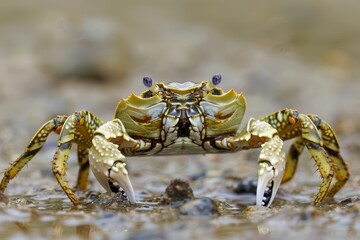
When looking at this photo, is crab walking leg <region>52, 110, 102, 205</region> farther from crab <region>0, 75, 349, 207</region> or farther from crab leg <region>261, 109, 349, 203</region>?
crab leg <region>261, 109, 349, 203</region>

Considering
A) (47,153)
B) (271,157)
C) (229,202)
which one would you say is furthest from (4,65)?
(271,157)

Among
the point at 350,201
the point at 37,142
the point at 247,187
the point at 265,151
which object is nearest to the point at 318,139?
the point at 350,201

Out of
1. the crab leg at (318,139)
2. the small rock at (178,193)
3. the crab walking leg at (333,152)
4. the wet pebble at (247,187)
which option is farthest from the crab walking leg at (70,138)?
the crab walking leg at (333,152)

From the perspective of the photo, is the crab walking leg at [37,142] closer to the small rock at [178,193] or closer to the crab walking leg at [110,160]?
the crab walking leg at [110,160]

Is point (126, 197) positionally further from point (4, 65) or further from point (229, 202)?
point (4, 65)

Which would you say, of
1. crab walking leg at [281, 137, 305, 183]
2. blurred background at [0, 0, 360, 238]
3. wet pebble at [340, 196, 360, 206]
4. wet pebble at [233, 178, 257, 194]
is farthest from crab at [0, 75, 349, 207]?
blurred background at [0, 0, 360, 238]
